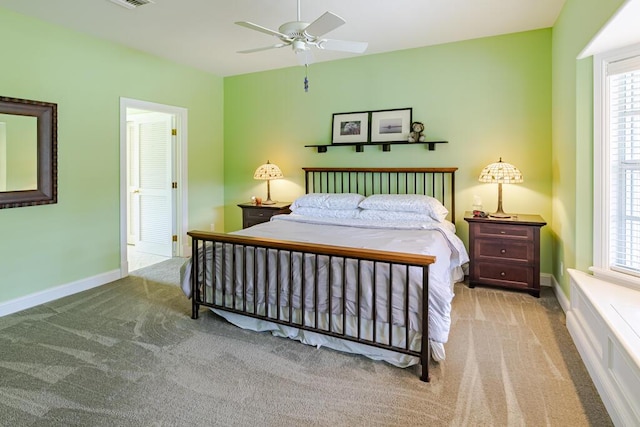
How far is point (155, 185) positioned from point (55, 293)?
7.01 ft

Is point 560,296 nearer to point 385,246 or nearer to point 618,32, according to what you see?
point 385,246

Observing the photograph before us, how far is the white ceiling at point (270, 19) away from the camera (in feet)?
10.2

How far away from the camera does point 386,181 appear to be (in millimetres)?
4492

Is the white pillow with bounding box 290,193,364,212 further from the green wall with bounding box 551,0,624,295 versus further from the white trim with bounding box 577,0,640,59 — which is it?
the white trim with bounding box 577,0,640,59

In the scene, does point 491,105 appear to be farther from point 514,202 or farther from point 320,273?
point 320,273

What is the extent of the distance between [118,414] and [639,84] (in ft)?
12.0

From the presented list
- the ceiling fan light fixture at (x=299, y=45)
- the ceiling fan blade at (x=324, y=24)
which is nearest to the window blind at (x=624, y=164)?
the ceiling fan blade at (x=324, y=24)

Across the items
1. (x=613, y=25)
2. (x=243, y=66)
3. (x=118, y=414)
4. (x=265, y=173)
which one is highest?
(x=243, y=66)

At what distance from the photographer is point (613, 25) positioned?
6.89 feet

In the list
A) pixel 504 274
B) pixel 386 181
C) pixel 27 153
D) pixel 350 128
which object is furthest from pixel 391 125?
pixel 27 153

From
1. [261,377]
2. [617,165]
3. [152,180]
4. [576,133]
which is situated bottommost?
[261,377]

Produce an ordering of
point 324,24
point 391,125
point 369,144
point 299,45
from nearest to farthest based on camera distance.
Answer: point 324,24 → point 299,45 → point 391,125 → point 369,144

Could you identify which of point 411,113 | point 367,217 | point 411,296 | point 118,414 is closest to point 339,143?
point 411,113

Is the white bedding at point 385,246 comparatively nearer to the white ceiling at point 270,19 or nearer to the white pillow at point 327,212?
the white pillow at point 327,212
